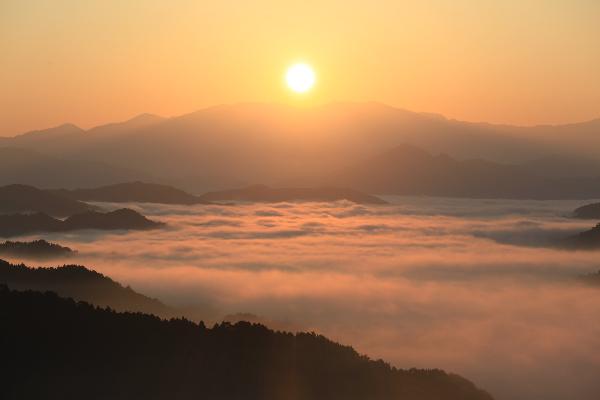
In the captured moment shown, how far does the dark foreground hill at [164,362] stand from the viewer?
8312 centimetres

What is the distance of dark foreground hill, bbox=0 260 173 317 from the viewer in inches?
5556

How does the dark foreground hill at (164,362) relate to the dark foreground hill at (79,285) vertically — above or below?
below

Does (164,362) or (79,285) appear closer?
(164,362)

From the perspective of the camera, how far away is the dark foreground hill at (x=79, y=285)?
5556 inches

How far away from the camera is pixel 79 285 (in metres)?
145

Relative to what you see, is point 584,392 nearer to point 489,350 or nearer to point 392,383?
point 489,350

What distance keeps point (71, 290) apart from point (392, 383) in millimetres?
73021

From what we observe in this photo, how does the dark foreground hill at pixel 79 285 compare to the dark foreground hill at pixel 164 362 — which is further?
the dark foreground hill at pixel 79 285

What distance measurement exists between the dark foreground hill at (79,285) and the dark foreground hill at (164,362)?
116 feet

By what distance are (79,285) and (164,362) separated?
62122 millimetres

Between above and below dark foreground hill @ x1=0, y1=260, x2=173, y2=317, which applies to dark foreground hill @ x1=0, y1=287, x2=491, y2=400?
below

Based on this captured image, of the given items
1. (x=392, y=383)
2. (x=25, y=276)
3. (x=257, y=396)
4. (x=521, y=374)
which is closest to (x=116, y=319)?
(x=257, y=396)

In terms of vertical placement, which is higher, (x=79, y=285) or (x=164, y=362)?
(x=79, y=285)

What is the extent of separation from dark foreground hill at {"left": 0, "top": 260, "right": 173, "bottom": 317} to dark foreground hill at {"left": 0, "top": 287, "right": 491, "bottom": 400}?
3527 centimetres
